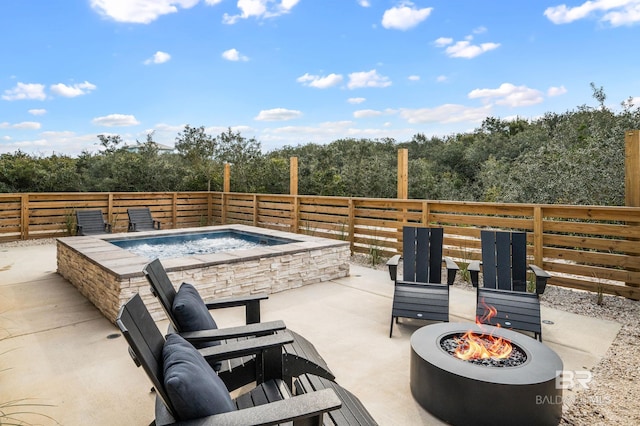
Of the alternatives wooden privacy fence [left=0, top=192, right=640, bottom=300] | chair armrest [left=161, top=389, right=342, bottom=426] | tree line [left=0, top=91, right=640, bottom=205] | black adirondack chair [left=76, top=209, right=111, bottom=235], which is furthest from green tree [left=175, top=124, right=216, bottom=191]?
chair armrest [left=161, top=389, right=342, bottom=426]

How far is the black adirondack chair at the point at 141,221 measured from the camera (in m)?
8.77

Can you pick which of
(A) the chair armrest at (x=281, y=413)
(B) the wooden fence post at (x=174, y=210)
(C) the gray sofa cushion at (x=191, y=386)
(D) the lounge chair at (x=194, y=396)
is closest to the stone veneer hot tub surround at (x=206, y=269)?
(D) the lounge chair at (x=194, y=396)

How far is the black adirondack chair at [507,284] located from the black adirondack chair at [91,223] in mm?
7760

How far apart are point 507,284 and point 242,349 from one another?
2.94m

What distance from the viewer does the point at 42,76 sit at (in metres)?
11.8

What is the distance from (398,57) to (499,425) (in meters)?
10.8

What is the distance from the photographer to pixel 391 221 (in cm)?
665

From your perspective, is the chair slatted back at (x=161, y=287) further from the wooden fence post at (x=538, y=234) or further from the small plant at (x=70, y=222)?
the small plant at (x=70, y=222)

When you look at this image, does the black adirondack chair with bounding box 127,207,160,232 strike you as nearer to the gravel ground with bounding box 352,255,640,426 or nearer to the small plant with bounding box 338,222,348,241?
the small plant with bounding box 338,222,348,241

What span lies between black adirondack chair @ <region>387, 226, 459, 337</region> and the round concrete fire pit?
3.57ft

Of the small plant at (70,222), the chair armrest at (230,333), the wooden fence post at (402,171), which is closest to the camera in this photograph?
the chair armrest at (230,333)

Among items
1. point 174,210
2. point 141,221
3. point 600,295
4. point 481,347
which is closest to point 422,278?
point 481,347

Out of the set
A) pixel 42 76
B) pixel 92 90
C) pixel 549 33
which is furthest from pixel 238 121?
pixel 549 33

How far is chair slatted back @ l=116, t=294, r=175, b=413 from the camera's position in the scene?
130 cm
